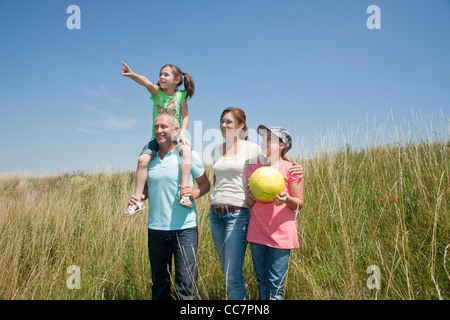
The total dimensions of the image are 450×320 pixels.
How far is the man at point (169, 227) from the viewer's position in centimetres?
228

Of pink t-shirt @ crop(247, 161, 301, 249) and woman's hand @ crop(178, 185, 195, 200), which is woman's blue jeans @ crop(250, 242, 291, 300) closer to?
pink t-shirt @ crop(247, 161, 301, 249)

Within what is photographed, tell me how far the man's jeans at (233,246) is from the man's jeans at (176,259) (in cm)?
26

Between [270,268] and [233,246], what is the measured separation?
378 millimetres

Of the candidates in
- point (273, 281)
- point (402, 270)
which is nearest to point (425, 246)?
point (402, 270)

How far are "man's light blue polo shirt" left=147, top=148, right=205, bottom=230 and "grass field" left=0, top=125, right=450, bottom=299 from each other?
1179mm

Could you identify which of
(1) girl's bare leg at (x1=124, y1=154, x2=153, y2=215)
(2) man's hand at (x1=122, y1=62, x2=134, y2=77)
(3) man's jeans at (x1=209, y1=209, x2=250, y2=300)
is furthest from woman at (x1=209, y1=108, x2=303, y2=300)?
(2) man's hand at (x1=122, y1=62, x2=134, y2=77)

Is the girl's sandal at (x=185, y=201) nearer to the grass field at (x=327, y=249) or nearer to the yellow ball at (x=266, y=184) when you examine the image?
the yellow ball at (x=266, y=184)

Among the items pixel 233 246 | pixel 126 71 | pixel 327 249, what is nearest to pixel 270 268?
pixel 233 246

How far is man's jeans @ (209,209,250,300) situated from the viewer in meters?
2.29

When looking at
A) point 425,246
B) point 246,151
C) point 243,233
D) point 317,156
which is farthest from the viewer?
A: point 317,156

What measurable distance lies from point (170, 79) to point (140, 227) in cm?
250

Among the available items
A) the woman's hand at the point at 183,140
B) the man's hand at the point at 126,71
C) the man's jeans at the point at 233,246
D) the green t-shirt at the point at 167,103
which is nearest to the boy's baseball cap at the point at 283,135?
the man's jeans at the point at 233,246
